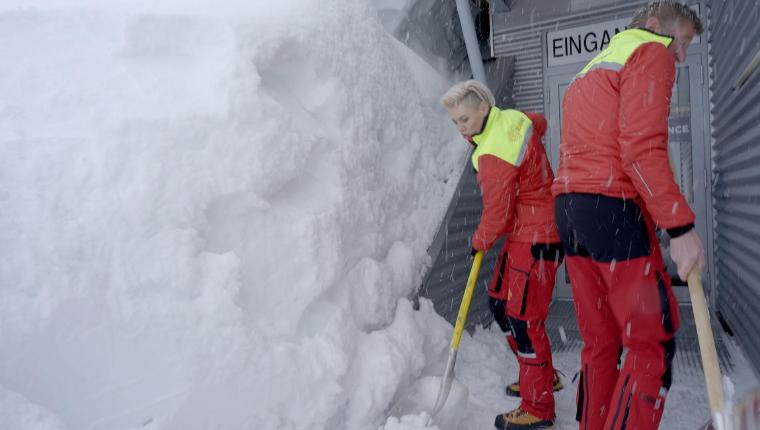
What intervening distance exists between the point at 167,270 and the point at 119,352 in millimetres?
361

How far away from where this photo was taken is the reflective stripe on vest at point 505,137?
297cm

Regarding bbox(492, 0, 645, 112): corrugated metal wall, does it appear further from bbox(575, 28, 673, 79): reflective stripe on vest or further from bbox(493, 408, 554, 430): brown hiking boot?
bbox(493, 408, 554, 430): brown hiking boot

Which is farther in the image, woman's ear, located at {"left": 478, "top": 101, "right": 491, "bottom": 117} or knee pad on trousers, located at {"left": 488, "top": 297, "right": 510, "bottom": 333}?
knee pad on trousers, located at {"left": 488, "top": 297, "right": 510, "bottom": 333}

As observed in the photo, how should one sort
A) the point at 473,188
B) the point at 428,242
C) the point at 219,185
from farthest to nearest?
the point at 473,188 → the point at 428,242 → the point at 219,185

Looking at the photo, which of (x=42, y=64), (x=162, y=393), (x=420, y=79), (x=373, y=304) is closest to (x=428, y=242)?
(x=373, y=304)

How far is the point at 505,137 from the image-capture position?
2.99 m

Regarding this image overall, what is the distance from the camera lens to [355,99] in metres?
3.60

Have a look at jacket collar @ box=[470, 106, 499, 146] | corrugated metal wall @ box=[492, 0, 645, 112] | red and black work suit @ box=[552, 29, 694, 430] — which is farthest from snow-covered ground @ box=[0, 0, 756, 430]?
corrugated metal wall @ box=[492, 0, 645, 112]

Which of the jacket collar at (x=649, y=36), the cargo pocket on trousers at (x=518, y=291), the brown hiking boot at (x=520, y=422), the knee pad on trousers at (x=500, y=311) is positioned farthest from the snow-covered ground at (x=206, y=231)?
the jacket collar at (x=649, y=36)

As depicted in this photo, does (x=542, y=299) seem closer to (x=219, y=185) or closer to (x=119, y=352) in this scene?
(x=219, y=185)

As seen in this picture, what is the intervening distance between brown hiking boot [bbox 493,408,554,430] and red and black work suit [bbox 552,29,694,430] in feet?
1.48

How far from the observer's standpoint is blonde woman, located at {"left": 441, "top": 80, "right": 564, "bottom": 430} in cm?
300

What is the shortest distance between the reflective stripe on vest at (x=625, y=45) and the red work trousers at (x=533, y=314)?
3.57 ft

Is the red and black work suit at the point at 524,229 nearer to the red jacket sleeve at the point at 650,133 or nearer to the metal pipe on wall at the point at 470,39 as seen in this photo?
the red jacket sleeve at the point at 650,133
